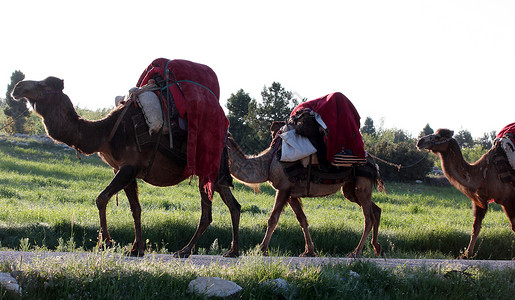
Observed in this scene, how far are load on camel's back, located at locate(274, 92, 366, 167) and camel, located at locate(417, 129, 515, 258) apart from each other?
5.86ft

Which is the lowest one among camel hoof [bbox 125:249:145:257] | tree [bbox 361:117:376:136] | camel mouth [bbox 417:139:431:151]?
camel hoof [bbox 125:249:145:257]

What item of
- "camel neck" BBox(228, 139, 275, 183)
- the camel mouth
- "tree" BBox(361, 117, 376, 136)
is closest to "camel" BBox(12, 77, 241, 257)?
"camel neck" BBox(228, 139, 275, 183)

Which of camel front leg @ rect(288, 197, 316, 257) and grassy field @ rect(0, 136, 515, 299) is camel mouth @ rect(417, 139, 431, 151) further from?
camel front leg @ rect(288, 197, 316, 257)

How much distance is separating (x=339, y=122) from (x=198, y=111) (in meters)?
2.82

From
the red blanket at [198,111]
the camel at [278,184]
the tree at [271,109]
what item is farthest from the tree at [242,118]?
the red blanket at [198,111]

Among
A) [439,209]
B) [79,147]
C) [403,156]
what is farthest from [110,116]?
[403,156]

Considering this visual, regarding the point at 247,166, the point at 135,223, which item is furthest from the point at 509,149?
the point at 135,223

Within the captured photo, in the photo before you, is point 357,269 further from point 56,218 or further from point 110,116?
point 56,218

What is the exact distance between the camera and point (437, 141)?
33.0 ft

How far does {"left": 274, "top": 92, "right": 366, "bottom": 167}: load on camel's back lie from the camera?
8648 millimetres

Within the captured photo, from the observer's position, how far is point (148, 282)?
205 inches

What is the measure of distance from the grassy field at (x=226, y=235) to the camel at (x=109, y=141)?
0.53m

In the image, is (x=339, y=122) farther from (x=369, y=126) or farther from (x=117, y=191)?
(x=369, y=126)

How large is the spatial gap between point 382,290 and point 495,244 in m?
7.39
